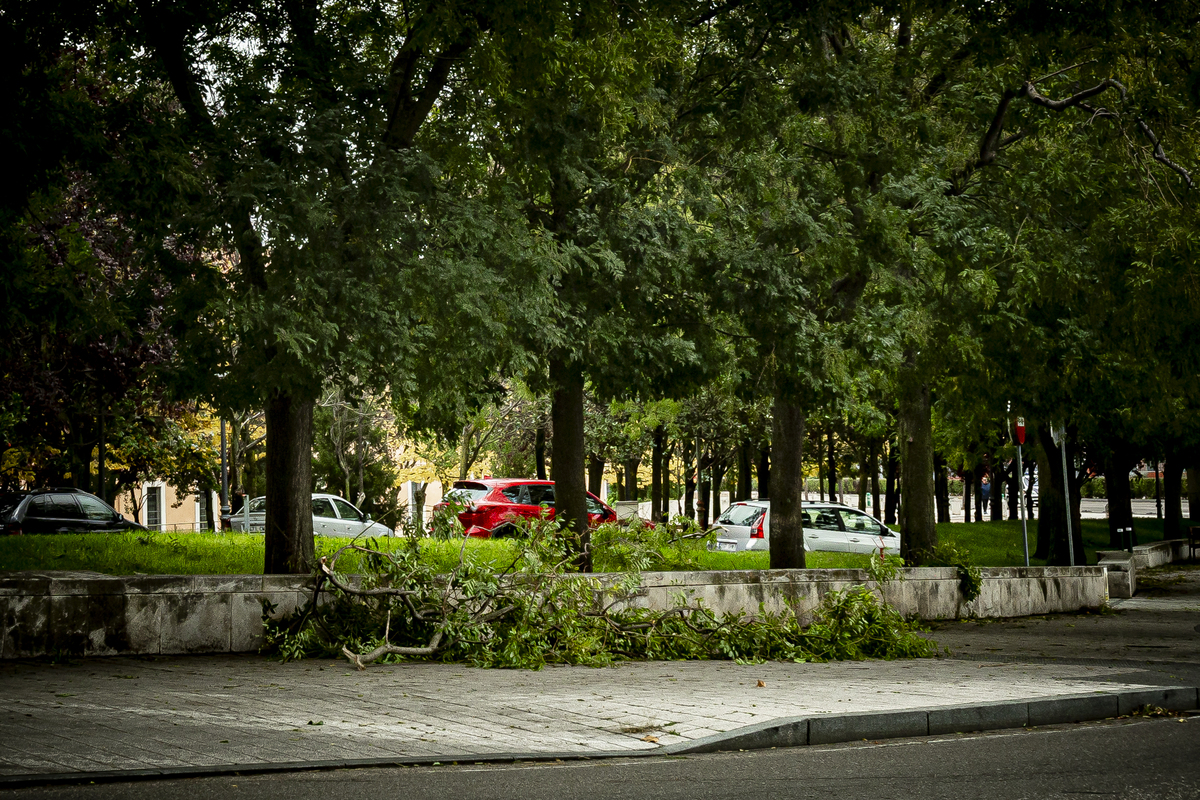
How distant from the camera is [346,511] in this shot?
3081 centimetres

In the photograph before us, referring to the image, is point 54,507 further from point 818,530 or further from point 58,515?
point 818,530

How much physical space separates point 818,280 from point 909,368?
2.95 metres

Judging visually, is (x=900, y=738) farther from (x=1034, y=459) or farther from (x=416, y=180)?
(x=1034, y=459)

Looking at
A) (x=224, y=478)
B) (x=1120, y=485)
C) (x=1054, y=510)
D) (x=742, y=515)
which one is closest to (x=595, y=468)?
(x=224, y=478)

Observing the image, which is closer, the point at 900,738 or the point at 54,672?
the point at 900,738

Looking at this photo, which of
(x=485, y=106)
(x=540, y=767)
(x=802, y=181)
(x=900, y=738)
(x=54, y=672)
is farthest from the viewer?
(x=802, y=181)

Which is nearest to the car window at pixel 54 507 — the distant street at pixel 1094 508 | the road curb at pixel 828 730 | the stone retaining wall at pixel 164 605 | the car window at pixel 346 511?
the car window at pixel 346 511

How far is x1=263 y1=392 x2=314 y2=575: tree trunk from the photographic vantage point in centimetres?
1270

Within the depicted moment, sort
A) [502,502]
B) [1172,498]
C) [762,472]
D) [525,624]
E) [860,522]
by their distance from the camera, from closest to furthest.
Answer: [525,624] → [502,502] → [860,522] → [1172,498] → [762,472]

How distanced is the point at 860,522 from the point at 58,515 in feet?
61.2

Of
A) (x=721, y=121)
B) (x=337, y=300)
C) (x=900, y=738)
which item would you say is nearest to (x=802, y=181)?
(x=721, y=121)

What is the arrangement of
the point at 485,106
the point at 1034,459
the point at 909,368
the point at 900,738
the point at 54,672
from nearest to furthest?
1. the point at 900,738
2. the point at 54,672
3. the point at 485,106
4. the point at 909,368
5. the point at 1034,459

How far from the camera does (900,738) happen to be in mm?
7527

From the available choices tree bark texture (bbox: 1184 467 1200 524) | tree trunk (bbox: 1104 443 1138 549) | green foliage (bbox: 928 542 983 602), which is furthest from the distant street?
green foliage (bbox: 928 542 983 602)
